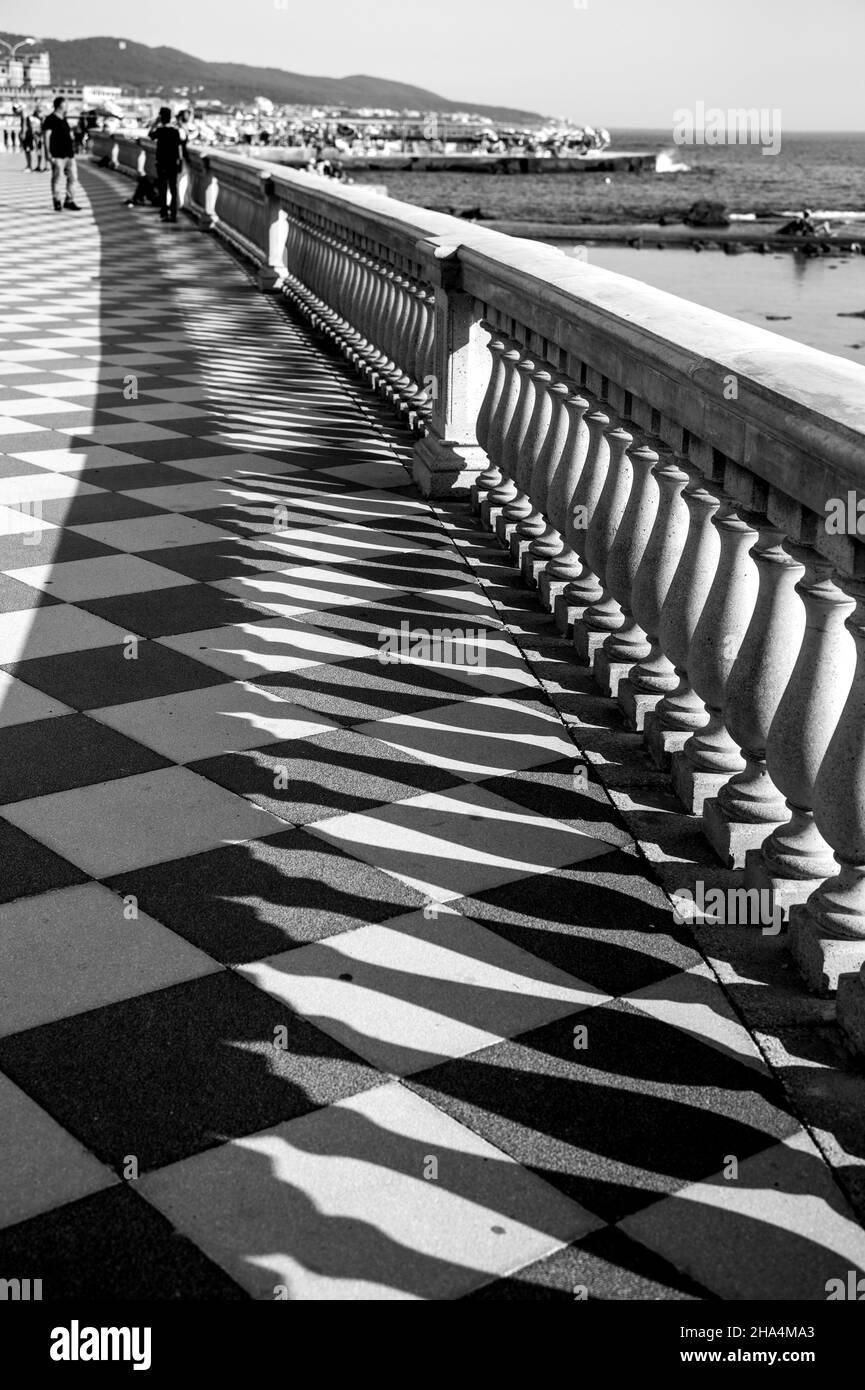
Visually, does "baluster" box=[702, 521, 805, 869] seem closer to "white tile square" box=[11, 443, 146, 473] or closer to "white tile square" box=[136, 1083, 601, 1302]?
"white tile square" box=[136, 1083, 601, 1302]

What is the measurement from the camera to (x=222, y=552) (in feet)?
18.0

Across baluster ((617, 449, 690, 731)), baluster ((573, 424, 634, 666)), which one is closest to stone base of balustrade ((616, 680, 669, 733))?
baluster ((617, 449, 690, 731))

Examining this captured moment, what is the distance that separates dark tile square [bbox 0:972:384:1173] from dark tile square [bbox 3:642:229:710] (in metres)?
1.57

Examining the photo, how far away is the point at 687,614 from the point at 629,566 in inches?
21.7

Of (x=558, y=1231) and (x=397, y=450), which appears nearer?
(x=558, y=1231)

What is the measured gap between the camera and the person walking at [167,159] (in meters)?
19.8

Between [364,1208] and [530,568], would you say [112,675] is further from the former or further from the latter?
[364,1208]

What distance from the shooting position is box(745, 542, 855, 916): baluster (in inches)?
103

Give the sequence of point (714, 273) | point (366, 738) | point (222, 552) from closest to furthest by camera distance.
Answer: point (366, 738), point (222, 552), point (714, 273)

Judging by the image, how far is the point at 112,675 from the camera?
4270mm

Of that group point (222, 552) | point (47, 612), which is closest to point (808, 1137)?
point (47, 612)

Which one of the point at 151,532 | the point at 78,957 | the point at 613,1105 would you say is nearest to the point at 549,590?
the point at 151,532
